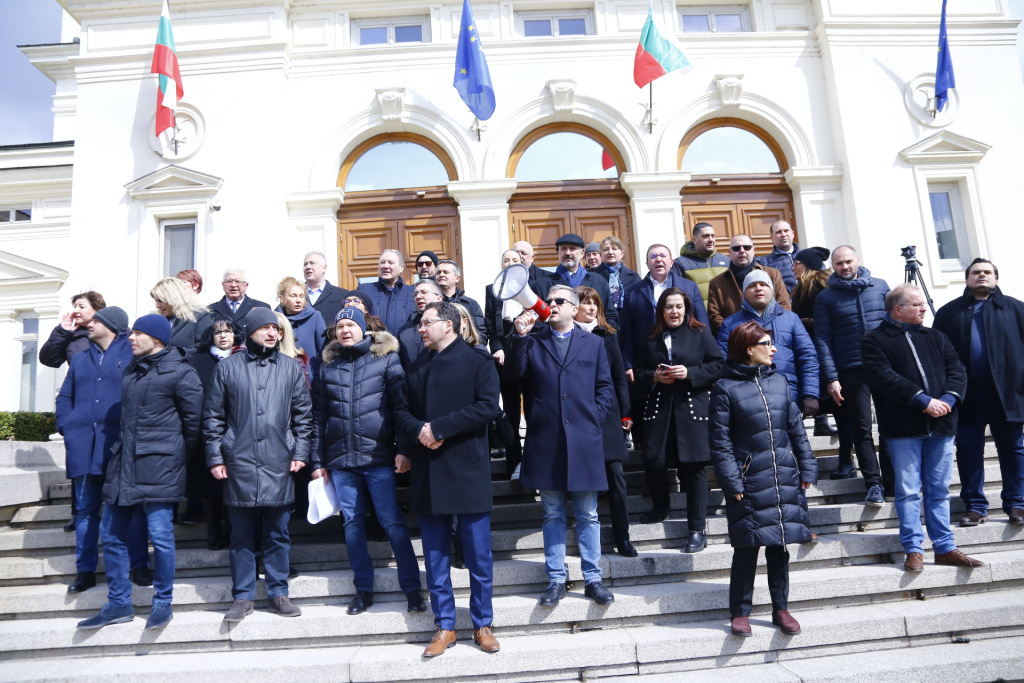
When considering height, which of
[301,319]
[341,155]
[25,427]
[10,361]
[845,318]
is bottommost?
[25,427]

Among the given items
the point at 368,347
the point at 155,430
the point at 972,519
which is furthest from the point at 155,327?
the point at 972,519

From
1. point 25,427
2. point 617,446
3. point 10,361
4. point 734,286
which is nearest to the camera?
point 617,446

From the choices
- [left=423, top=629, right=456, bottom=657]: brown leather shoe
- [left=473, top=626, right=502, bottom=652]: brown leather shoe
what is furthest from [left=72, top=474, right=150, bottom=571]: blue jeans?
[left=473, top=626, right=502, bottom=652]: brown leather shoe

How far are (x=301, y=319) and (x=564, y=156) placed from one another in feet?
18.7

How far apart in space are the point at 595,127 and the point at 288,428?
23.3ft

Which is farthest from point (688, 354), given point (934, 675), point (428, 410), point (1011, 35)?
point (1011, 35)

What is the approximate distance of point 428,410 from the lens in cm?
434

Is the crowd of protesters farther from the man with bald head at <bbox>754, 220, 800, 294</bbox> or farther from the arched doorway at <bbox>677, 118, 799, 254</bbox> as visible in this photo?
the arched doorway at <bbox>677, 118, 799, 254</bbox>

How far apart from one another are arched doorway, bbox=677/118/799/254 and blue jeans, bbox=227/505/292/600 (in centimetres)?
749

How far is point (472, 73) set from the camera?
9172mm

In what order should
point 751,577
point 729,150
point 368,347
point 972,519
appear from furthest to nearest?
point 729,150 < point 972,519 < point 368,347 < point 751,577

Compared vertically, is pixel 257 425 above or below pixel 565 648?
above

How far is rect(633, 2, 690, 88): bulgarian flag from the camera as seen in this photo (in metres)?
9.13

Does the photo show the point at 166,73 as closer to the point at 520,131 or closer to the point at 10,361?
the point at 520,131
